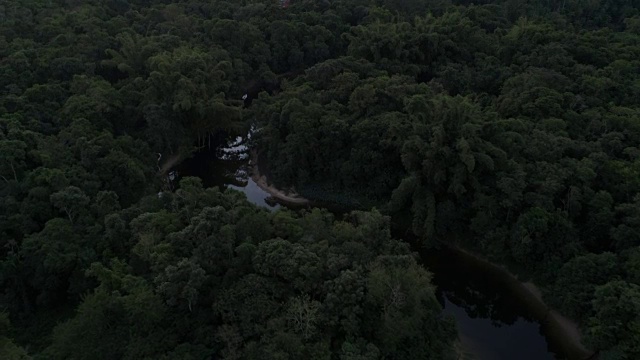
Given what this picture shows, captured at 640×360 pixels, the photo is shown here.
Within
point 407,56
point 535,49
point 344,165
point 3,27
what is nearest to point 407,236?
point 344,165

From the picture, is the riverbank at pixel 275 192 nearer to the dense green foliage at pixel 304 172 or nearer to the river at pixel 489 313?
the dense green foliage at pixel 304 172

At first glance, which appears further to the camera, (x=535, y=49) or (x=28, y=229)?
(x=535, y=49)

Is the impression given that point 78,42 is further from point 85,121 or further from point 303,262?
point 303,262

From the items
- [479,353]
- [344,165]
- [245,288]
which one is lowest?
[479,353]

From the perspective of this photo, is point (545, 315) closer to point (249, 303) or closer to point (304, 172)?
point (249, 303)

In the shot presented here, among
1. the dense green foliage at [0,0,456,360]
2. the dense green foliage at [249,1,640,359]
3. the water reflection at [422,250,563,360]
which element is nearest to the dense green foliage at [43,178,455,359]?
the dense green foliage at [0,0,456,360]

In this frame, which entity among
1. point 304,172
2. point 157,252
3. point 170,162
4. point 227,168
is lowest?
point 227,168

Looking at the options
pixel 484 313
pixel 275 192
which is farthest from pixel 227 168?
pixel 484 313

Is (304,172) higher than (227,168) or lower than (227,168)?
higher
